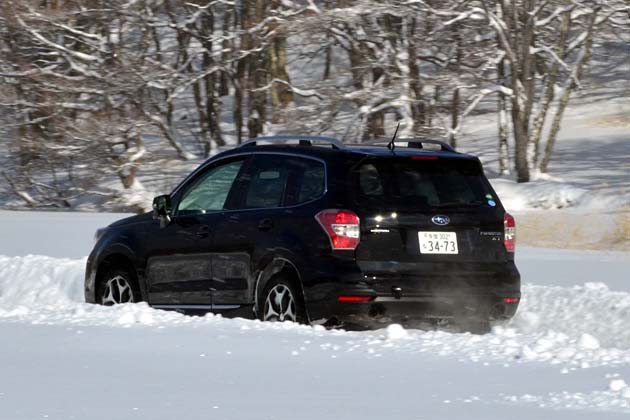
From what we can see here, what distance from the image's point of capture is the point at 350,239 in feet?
28.3

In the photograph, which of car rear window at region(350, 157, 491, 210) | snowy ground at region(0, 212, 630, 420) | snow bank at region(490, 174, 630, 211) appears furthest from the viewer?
snow bank at region(490, 174, 630, 211)

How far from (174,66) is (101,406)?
27.9m

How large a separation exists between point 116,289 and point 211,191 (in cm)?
129

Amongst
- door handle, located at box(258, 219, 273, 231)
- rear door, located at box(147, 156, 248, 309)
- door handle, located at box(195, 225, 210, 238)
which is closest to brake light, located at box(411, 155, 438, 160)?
door handle, located at box(258, 219, 273, 231)

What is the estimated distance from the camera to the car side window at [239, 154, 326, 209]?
898cm

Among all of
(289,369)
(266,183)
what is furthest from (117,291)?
(289,369)

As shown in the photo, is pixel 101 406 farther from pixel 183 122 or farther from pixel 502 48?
pixel 183 122

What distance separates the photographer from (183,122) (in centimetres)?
3959

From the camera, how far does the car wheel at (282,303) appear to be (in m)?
8.88

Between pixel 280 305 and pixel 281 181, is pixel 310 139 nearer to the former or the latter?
pixel 281 181

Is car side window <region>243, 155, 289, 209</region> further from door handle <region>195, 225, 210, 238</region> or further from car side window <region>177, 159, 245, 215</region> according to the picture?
door handle <region>195, 225, 210, 238</region>

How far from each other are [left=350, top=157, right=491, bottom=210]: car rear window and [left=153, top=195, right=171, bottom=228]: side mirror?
6.54 ft

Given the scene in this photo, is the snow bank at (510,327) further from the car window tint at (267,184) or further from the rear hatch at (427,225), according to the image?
the car window tint at (267,184)

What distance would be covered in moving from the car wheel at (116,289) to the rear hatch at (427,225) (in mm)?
2611
